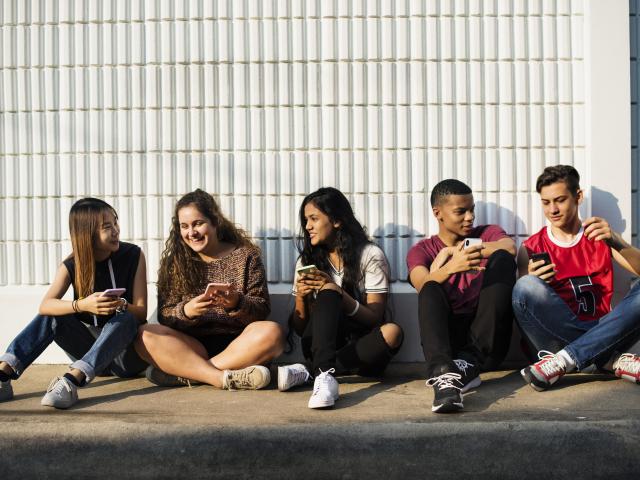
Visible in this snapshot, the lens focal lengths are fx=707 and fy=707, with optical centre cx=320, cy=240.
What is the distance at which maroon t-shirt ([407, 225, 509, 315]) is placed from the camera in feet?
14.7

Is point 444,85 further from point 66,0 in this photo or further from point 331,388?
point 66,0

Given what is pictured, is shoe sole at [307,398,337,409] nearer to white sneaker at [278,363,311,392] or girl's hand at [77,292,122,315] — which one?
white sneaker at [278,363,311,392]

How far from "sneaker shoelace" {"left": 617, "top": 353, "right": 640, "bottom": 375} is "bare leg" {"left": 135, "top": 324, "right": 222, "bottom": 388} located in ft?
7.61

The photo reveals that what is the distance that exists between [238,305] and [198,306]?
264 mm

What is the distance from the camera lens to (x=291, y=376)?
407cm

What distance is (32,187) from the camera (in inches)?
205

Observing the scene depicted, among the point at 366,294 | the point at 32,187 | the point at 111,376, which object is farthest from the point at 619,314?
the point at 32,187

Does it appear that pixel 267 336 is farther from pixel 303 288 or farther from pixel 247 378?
pixel 303 288

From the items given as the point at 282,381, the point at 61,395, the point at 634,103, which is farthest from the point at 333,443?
the point at 634,103

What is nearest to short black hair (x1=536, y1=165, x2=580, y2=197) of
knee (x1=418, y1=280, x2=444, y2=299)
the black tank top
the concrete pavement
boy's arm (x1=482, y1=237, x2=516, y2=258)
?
boy's arm (x1=482, y1=237, x2=516, y2=258)

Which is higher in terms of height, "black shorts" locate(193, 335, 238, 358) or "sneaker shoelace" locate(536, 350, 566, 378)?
"black shorts" locate(193, 335, 238, 358)

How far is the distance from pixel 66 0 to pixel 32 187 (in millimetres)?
1376

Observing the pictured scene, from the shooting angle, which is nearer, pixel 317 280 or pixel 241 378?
pixel 241 378

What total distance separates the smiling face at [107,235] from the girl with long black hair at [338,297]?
46.4 inches
